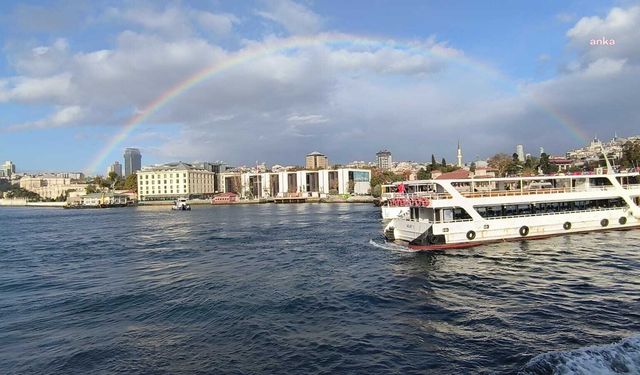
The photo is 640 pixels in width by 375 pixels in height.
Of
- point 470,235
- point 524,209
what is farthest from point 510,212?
point 470,235

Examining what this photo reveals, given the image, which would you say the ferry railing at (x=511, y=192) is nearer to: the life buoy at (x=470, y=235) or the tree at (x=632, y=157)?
the life buoy at (x=470, y=235)

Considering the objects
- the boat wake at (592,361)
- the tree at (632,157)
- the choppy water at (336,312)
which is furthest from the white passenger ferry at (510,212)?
the tree at (632,157)

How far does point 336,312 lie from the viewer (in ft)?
→ 61.7

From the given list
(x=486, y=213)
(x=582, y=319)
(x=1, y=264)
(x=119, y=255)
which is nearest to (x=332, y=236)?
(x=486, y=213)

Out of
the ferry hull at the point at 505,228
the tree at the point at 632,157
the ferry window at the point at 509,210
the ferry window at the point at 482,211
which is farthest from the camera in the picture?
the tree at the point at 632,157

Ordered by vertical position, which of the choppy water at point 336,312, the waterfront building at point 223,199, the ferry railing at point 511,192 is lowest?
the choppy water at point 336,312

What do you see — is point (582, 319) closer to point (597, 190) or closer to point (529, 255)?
point (529, 255)

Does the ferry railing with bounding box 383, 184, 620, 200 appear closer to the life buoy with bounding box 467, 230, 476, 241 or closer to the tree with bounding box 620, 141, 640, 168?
the life buoy with bounding box 467, 230, 476, 241

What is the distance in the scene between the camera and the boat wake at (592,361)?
38.4ft

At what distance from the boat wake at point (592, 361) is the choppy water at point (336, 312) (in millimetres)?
45

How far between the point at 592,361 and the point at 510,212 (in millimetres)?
26547

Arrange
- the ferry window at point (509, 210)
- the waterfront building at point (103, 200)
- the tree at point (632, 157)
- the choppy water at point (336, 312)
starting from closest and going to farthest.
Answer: the choppy water at point (336, 312) → the ferry window at point (509, 210) → the tree at point (632, 157) → the waterfront building at point (103, 200)

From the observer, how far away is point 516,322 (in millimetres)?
16297

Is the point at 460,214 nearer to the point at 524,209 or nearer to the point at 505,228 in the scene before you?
the point at 505,228
